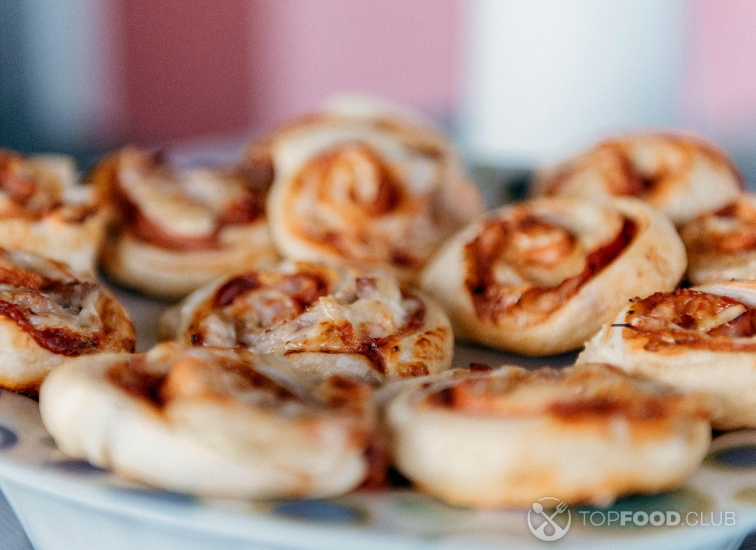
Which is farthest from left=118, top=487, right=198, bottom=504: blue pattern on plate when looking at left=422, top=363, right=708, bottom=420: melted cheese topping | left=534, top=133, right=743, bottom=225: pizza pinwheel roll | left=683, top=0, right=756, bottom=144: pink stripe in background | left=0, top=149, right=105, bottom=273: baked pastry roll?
left=683, top=0, right=756, bottom=144: pink stripe in background

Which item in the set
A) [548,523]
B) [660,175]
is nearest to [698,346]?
[548,523]

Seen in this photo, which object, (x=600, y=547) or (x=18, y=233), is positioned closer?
(x=600, y=547)

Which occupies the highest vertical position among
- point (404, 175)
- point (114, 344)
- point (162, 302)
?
point (404, 175)

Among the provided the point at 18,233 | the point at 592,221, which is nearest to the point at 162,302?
the point at 18,233

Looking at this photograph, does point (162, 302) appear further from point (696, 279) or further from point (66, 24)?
point (66, 24)

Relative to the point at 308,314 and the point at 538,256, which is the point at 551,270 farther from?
the point at 308,314

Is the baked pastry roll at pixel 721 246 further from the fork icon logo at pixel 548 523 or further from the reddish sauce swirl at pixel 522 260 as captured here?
the fork icon logo at pixel 548 523
